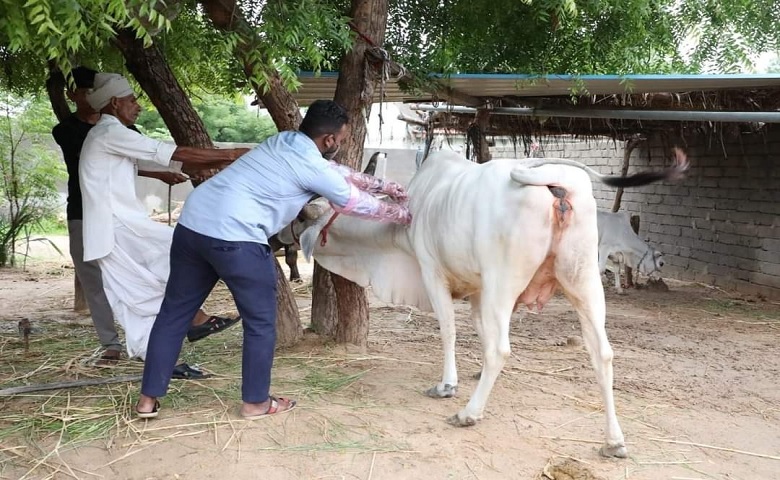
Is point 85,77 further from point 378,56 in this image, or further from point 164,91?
point 378,56

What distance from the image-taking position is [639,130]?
9.86 metres

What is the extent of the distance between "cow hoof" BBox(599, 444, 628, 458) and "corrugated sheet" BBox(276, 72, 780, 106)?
2.97 metres

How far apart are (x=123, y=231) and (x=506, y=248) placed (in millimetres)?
2007

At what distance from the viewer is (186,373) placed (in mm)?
4301

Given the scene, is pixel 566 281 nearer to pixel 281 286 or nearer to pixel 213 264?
pixel 213 264

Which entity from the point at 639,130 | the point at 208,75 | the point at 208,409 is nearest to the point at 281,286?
the point at 208,409

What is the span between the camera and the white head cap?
13.8 feet

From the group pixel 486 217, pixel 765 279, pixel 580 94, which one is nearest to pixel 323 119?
pixel 486 217

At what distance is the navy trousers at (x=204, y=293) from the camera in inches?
139

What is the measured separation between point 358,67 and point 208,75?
8.61 feet

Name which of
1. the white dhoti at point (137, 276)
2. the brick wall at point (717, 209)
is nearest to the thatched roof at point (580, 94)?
the brick wall at point (717, 209)

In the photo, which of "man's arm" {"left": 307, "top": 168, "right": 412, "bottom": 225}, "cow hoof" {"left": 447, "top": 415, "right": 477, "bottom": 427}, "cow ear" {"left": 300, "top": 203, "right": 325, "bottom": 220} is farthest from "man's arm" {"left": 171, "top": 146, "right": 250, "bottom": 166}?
"cow hoof" {"left": 447, "top": 415, "right": 477, "bottom": 427}

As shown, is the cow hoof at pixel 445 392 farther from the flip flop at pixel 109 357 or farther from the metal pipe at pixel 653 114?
the metal pipe at pixel 653 114

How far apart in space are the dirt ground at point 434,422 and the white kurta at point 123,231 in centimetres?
45
